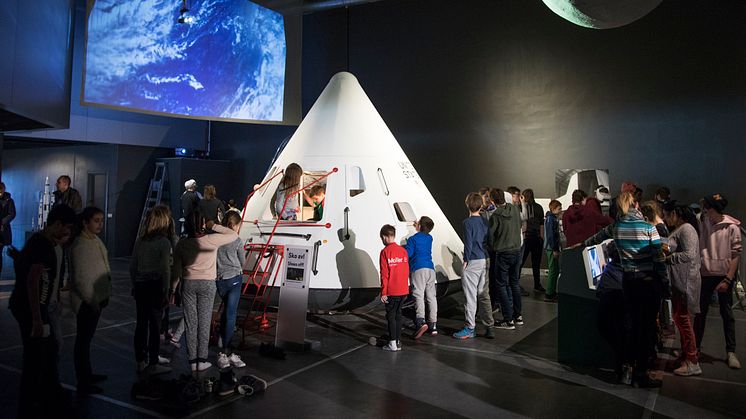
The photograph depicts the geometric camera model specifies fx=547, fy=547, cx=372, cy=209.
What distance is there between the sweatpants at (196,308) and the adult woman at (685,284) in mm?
3414

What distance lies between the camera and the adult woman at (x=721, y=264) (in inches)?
169

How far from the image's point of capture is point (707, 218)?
4449mm

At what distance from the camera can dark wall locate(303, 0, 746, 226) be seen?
779cm

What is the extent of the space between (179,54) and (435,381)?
23.7ft

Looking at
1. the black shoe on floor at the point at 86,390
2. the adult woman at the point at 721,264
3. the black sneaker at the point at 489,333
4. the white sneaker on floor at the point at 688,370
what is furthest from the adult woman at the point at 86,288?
the adult woman at the point at 721,264

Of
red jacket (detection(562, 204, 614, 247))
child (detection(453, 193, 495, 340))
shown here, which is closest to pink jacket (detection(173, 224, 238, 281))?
child (detection(453, 193, 495, 340))

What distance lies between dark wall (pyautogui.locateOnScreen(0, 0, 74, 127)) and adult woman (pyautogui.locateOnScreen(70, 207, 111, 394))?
9.90ft

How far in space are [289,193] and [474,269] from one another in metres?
2.09

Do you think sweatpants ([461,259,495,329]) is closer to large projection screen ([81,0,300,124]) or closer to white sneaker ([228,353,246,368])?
white sneaker ([228,353,246,368])

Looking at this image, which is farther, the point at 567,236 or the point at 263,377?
the point at 567,236

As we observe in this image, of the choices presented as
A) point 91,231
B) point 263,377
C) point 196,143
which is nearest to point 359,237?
point 263,377

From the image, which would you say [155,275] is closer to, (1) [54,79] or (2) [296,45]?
(1) [54,79]

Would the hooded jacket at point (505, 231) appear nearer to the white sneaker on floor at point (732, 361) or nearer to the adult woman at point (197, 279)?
the white sneaker on floor at point (732, 361)

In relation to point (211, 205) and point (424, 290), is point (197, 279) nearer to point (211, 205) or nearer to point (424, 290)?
point (424, 290)
